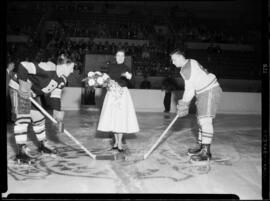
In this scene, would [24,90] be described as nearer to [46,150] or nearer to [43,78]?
[43,78]

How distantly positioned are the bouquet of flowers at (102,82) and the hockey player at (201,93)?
2.49 ft

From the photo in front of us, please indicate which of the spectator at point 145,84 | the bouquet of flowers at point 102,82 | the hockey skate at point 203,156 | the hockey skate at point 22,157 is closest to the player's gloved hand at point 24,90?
the hockey skate at point 22,157

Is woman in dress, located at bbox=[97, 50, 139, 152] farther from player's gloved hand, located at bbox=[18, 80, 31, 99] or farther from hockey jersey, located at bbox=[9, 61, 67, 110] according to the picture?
player's gloved hand, located at bbox=[18, 80, 31, 99]

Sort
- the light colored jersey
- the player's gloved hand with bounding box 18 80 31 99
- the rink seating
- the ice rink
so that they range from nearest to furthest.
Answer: the ice rink, the player's gloved hand with bounding box 18 80 31 99, the light colored jersey, the rink seating

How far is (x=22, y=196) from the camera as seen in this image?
9.11 ft

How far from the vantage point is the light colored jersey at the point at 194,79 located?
4.11m

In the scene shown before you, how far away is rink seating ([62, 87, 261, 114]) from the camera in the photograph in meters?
9.86

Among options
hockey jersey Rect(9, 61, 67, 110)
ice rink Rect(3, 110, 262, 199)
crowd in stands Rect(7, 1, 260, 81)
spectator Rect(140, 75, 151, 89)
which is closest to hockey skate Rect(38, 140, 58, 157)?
ice rink Rect(3, 110, 262, 199)

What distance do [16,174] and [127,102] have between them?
162 cm

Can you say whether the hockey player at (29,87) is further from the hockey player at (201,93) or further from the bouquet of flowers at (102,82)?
the hockey player at (201,93)

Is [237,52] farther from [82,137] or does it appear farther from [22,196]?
[22,196]

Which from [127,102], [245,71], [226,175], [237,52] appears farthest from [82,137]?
[237,52]

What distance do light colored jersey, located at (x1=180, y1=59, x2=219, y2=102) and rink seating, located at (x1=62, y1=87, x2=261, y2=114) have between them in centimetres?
549

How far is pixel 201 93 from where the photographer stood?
4.26 m
